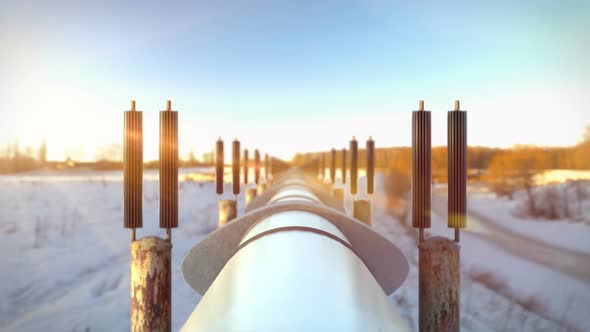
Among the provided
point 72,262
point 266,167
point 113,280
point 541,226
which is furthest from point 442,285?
point 541,226

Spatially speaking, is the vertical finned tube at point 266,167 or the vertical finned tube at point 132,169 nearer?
the vertical finned tube at point 132,169

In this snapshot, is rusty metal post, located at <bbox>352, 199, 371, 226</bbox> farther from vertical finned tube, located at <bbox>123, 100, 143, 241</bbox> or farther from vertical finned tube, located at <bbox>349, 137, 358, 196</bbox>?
vertical finned tube, located at <bbox>123, 100, 143, 241</bbox>

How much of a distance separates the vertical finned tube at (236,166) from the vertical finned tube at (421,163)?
23.9 ft

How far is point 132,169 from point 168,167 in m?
0.32

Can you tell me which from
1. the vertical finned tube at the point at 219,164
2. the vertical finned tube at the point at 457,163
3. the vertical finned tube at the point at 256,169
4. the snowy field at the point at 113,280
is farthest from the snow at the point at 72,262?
the vertical finned tube at the point at 457,163

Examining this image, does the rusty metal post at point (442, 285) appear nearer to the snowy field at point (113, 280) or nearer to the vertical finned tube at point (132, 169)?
the vertical finned tube at point (132, 169)

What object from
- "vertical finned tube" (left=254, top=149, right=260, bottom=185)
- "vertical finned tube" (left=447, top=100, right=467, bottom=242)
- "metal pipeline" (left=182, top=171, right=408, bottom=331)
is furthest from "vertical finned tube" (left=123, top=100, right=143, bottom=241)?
"vertical finned tube" (left=254, top=149, right=260, bottom=185)

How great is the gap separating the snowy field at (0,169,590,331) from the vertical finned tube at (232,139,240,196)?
2270mm

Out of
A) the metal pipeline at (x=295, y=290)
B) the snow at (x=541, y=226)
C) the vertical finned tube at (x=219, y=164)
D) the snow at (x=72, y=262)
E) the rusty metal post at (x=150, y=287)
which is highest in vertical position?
the vertical finned tube at (x=219, y=164)

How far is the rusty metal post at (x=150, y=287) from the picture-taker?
10.3 feet

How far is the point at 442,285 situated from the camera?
10.0 feet

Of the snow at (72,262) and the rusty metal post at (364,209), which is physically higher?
the rusty metal post at (364,209)

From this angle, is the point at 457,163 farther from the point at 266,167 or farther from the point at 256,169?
the point at 266,167

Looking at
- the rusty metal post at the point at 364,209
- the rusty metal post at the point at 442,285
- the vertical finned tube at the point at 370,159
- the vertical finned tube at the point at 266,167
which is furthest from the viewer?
the vertical finned tube at the point at 266,167
